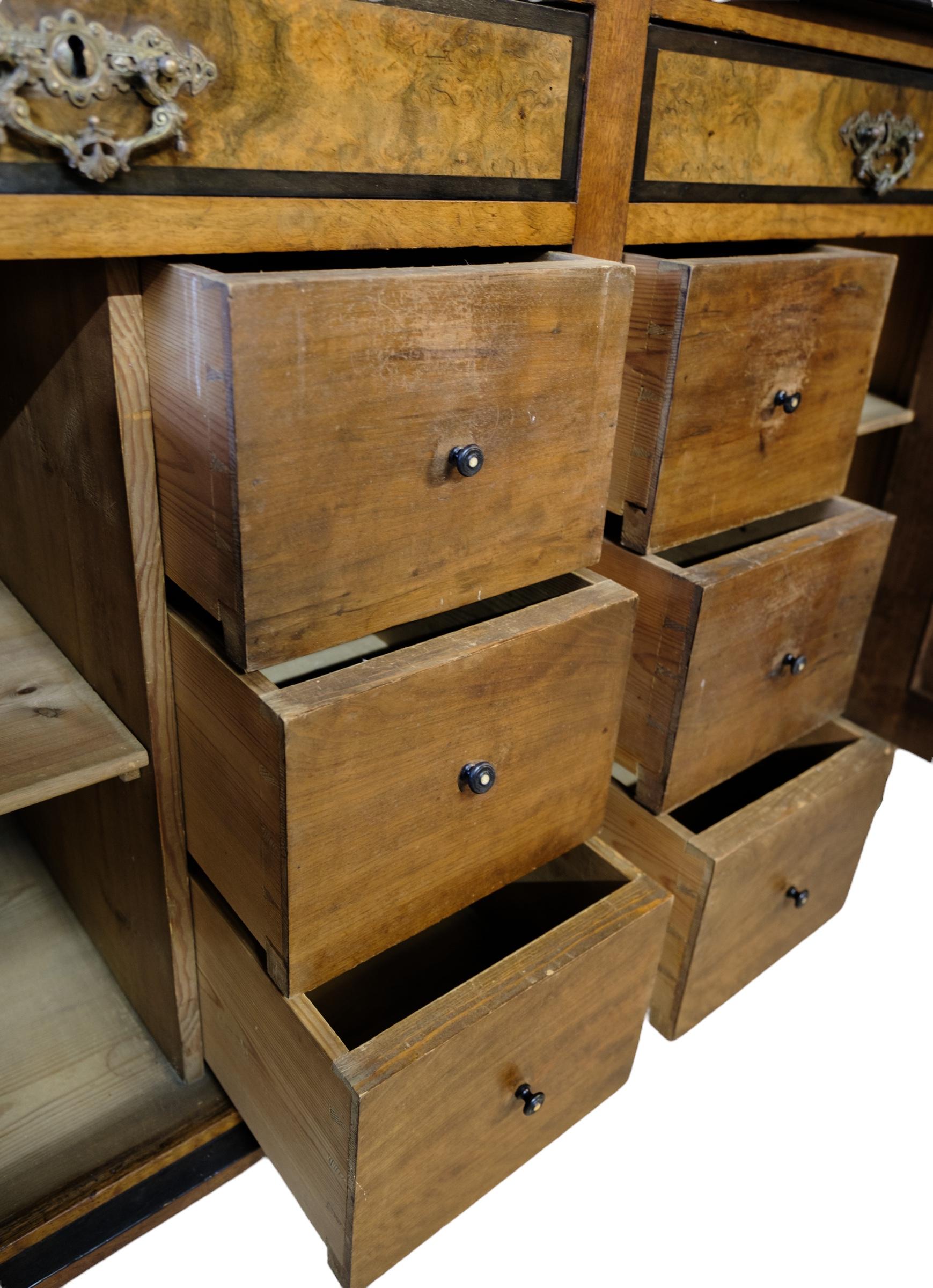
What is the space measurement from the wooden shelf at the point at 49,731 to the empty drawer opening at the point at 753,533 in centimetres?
70

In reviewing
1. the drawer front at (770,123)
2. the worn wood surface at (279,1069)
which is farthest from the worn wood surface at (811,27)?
the worn wood surface at (279,1069)

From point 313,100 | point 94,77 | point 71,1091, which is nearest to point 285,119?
point 313,100

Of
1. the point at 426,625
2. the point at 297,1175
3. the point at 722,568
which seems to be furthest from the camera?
the point at 426,625

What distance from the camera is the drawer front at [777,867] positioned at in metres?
1.12

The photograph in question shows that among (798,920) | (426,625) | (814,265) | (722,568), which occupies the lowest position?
(798,920)

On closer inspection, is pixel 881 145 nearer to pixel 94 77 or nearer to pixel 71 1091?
pixel 94 77

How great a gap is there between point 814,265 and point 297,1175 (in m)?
1.02

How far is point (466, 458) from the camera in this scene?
2.46 ft

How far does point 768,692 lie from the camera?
1.16 metres

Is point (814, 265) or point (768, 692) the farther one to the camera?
point (768, 692)

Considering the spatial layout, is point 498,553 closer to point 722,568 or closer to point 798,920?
point 722,568

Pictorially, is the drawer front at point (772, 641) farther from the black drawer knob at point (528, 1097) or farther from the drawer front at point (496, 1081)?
the black drawer knob at point (528, 1097)

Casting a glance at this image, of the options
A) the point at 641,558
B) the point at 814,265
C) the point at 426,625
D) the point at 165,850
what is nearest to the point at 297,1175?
the point at 165,850

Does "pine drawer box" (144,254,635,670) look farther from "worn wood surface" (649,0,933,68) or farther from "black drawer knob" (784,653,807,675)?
"black drawer knob" (784,653,807,675)
